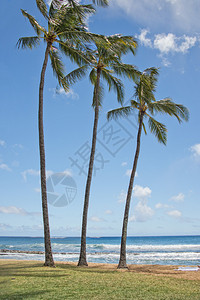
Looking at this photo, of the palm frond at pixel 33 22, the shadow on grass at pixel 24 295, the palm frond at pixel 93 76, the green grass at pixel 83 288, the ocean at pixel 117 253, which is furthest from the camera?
the ocean at pixel 117 253

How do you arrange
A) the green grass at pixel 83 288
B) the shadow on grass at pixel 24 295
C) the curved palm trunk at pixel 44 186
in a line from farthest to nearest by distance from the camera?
1. the curved palm trunk at pixel 44 186
2. the green grass at pixel 83 288
3. the shadow on grass at pixel 24 295

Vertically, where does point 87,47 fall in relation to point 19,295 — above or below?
above

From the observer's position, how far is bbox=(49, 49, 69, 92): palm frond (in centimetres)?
1334

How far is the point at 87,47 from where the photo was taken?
12.8 meters

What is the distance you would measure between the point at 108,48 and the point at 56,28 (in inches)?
91.5

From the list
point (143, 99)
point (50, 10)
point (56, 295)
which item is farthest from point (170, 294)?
point (50, 10)

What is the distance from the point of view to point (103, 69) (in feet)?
46.3

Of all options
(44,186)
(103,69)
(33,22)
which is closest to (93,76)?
(103,69)

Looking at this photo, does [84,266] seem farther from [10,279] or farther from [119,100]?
[119,100]

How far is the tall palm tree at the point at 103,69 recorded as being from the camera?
1259 centimetres

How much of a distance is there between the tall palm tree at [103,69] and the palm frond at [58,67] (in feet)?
2.79

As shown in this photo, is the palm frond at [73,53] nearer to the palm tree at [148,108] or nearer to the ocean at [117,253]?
the palm tree at [148,108]

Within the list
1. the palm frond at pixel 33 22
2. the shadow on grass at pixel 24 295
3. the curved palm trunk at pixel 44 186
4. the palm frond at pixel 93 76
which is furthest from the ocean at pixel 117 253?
the palm frond at pixel 33 22

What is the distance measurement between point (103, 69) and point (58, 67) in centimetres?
218
